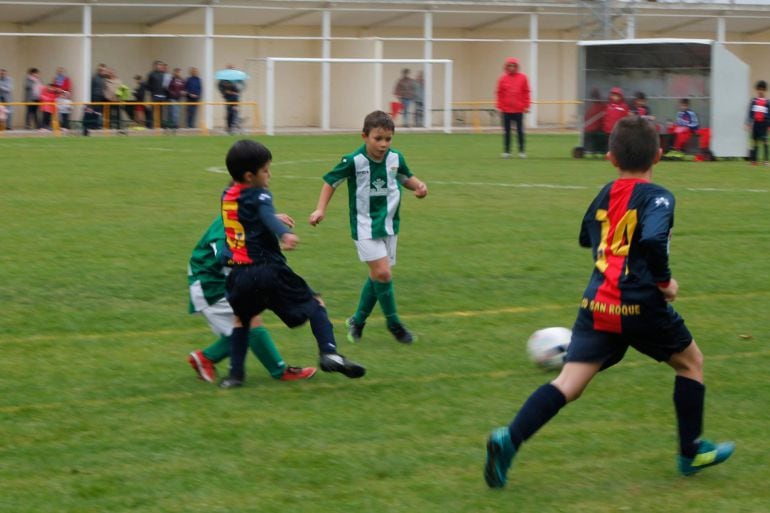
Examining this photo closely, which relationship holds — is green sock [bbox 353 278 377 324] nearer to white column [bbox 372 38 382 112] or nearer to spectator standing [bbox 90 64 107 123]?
spectator standing [bbox 90 64 107 123]

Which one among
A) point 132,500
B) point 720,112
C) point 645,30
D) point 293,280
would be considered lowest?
point 132,500

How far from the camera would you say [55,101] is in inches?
1235

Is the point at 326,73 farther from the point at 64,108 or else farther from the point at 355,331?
the point at 355,331

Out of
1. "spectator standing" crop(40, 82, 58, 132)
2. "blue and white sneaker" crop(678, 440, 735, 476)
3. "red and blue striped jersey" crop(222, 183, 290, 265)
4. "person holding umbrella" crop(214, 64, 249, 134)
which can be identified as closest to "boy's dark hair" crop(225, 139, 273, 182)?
"red and blue striped jersey" crop(222, 183, 290, 265)

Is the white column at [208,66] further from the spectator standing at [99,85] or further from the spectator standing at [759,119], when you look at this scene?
the spectator standing at [759,119]

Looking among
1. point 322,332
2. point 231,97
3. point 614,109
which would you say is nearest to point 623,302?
point 322,332

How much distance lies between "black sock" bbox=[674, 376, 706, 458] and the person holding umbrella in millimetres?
28015

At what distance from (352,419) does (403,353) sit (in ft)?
5.22

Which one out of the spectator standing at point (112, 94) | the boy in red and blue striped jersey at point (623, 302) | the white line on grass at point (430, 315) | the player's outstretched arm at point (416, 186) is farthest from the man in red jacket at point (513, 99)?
the boy in red and blue striped jersey at point (623, 302)

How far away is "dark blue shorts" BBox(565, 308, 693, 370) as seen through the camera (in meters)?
4.93

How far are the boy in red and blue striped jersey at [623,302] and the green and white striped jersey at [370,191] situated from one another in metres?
2.92

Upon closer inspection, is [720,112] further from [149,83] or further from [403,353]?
[403,353]

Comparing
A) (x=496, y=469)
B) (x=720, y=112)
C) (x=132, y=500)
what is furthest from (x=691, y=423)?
(x=720, y=112)

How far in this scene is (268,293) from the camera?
6.56 metres
